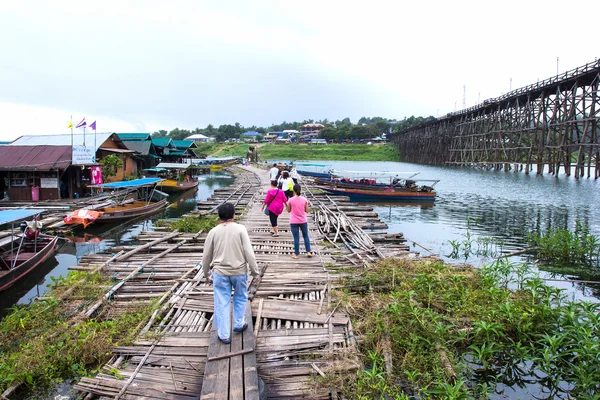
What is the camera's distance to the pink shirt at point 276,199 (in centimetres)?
988

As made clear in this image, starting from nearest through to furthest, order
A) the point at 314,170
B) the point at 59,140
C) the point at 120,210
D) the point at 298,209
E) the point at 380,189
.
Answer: the point at 298,209 → the point at 120,210 → the point at 380,189 → the point at 59,140 → the point at 314,170

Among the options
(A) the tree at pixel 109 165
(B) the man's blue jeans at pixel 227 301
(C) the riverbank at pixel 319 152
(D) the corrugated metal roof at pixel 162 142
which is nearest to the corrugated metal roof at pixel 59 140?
Answer: (A) the tree at pixel 109 165

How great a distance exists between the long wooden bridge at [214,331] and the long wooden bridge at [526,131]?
116 feet

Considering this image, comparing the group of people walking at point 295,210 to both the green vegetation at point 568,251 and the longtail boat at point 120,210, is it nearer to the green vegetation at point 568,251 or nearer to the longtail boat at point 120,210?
the green vegetation at point 568,251

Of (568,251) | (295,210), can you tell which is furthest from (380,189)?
(295,210)

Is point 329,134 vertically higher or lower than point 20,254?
higher

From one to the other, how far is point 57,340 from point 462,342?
622 centimetres

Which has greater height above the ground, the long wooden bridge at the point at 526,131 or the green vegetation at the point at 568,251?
the long wooden bridge at the point at 526,131

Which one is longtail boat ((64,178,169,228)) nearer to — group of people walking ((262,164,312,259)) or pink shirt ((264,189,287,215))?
group of people walking ((262,164,312,259))

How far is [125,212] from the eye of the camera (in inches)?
757

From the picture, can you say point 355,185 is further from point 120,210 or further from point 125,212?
point 120,210

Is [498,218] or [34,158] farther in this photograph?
[34,158]

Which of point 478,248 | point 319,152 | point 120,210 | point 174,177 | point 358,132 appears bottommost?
point 478,248

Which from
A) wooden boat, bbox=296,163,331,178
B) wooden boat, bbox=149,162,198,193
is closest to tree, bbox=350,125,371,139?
wooden boat, bbox=296,163,331,178
